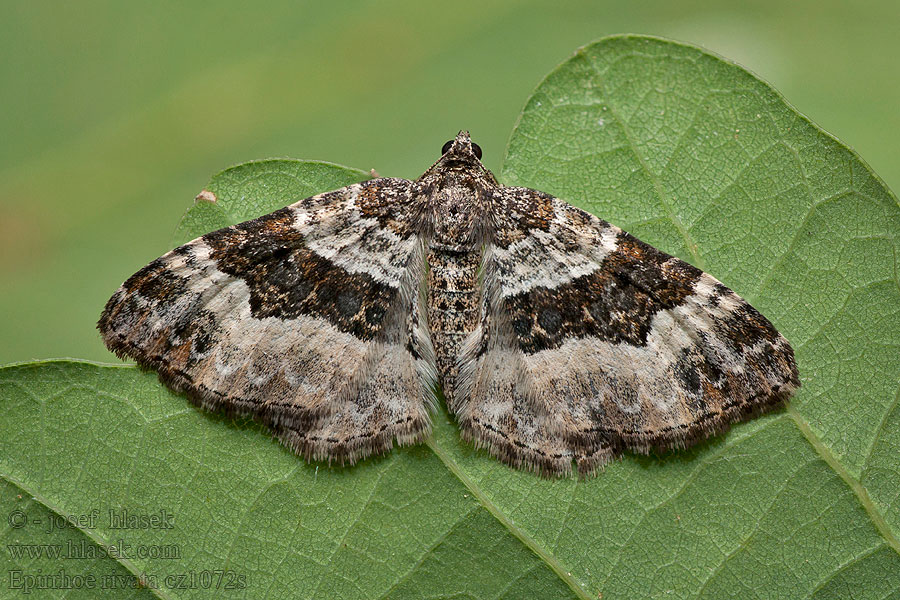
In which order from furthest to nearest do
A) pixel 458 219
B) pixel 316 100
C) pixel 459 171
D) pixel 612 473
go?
pixel 316 100, pixel 459 171, pixel 458 219, pixel 612 473

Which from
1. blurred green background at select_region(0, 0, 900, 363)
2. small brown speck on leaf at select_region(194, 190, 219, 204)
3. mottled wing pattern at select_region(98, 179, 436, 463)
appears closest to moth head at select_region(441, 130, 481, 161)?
mottled wing pattern at select_region(98, 179, 436, 463)

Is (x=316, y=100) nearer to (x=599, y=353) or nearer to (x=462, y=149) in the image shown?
(x=462, y=149)

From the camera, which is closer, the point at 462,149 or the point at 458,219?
the point at 458,219

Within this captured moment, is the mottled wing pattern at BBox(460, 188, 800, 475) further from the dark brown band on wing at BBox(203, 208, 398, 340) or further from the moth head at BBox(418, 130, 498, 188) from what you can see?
the dark brown band on wing at BBox(203, 208, 398, 340)

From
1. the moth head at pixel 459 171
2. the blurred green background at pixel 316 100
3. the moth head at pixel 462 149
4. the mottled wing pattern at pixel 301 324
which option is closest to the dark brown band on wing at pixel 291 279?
the mottled wing pattern at pixel 301 324

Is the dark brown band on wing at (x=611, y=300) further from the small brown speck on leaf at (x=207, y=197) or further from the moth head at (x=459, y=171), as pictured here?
the small brown speck on leaf at (x=207, y=197)

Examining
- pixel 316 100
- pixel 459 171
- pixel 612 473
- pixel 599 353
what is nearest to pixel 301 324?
pixel 459 171

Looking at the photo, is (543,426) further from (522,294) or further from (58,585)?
(58,585)
